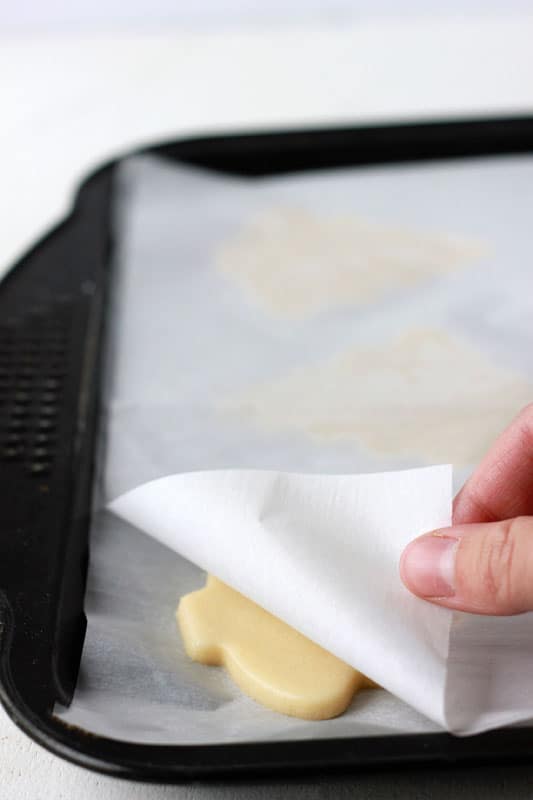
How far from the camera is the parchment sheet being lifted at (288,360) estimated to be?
500mm

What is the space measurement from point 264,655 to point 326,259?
49 cm

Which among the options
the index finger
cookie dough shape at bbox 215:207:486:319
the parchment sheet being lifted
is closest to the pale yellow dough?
the parchment sheet being lifted

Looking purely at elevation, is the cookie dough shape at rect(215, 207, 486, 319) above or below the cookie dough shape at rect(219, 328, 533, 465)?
above

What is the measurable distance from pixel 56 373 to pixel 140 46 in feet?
2.95

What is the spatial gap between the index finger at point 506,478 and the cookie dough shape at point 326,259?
333mm

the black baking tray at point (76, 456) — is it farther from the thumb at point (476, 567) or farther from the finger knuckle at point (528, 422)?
the finger knuckle at point (528, 422)

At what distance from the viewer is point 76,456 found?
66 cm

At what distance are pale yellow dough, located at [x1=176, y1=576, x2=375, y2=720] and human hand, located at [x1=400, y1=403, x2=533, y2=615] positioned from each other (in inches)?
2.5

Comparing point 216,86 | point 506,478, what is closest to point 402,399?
point 506,478

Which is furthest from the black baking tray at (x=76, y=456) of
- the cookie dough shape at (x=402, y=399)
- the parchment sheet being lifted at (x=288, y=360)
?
the cookie dough shape at (x=402, y=399)

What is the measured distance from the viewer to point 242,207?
3.27 feet

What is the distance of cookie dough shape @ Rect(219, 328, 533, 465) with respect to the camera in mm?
706

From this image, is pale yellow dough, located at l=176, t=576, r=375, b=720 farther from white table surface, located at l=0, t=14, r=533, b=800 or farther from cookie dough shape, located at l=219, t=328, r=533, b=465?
white table surface, located at l=0, t=14, r=533, b=800

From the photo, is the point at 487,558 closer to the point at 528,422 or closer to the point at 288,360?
the point at 528,422
